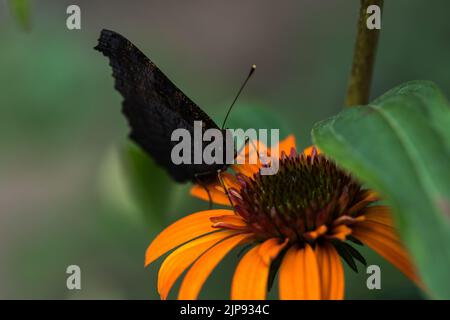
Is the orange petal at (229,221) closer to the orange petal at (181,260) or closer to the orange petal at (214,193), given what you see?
the orange petal at (181,260)

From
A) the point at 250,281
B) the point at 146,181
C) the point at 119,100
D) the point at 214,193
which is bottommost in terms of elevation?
the point at 250,281

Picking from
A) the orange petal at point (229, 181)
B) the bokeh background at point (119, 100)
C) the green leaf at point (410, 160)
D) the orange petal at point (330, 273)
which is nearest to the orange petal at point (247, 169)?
the orange petal at point (229, 181)

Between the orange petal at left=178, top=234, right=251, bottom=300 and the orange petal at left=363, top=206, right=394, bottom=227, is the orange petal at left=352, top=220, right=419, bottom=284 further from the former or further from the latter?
the orange petal at left=178, top=234, right=251, bottom=300

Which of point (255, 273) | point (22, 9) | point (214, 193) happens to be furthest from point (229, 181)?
point (22, 9)

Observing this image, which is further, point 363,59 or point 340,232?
point 363,59

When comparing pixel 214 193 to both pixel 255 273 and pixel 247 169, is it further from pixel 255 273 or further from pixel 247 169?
pixel 255 273

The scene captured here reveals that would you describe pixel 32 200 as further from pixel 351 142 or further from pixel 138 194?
pixel 351 142

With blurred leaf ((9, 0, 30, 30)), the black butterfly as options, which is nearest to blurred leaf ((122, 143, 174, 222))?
the black butterfly
